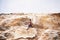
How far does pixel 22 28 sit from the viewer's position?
1.40 m

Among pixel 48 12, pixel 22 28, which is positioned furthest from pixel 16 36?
pixel 48 12

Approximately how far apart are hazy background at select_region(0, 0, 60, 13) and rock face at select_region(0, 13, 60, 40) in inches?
3.9

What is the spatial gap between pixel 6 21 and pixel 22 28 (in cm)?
23

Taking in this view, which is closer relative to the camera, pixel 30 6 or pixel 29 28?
pixel 29 28

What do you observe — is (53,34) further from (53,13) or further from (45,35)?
(53,13)

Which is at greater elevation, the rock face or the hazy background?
the hazy background

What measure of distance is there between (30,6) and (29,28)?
14.5 inches

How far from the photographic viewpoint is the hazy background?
1587mm

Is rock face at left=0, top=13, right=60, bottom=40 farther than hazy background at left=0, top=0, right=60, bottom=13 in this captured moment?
No

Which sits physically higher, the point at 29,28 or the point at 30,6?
the point at 30,6

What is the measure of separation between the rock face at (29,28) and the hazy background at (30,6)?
3.9 inches

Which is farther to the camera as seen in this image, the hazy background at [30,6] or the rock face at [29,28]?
the hazy background at [30,6]

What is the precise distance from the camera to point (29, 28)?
1.41 m

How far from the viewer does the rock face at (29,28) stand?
130cm
